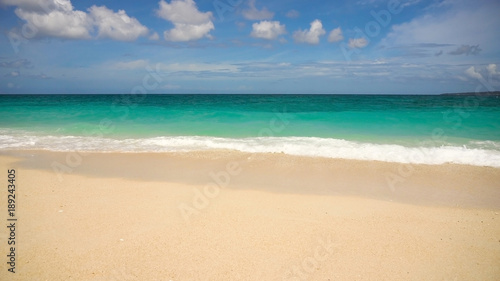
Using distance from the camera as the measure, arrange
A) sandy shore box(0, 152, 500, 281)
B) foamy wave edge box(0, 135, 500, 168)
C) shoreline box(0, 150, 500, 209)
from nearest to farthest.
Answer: sandy shore box(0, 152, 500, 281) < shoreline box(0, 150, 500, 209) < foamy wave edge box(0, 135, 500, 168)

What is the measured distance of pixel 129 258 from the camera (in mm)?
3650

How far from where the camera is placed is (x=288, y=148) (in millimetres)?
10305

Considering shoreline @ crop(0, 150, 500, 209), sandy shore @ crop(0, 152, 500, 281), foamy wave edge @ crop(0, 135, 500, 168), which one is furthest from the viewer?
foamy wave edge @ crop(0, 135, 500, 168)

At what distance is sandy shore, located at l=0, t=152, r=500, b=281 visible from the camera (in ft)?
11.6

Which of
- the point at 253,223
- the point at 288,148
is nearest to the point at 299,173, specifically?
the point at 288,148

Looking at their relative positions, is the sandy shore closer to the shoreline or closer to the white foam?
the shoreline

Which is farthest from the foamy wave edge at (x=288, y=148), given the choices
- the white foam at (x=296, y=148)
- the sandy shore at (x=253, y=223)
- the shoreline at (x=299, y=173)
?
the sandy shore at (x=253, y=223)

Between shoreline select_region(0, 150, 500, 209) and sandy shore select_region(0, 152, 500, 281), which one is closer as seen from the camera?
sandy shore select_region(0, 152, 500, 281)

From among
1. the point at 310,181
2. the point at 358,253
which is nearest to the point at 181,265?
the point at 358,253

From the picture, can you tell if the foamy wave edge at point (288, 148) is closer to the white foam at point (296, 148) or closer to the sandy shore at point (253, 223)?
the white foam at point (296, 148)

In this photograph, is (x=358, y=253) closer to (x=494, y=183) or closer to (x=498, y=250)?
(x=498, y=250)

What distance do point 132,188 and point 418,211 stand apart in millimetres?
6118

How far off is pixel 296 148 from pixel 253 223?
19.8 ft

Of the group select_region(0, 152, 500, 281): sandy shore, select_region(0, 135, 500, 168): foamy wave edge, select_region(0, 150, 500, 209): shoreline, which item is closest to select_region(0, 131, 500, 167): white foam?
select_region(0, 135, 500, 168): foamy wave edge
